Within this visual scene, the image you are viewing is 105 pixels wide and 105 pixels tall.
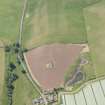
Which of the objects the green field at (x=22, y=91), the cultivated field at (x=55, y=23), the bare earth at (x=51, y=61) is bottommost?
the green field at (x=22, y=91)

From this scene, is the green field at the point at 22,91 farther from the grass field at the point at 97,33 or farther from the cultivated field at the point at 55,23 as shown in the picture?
the grass field at the point at 97,33

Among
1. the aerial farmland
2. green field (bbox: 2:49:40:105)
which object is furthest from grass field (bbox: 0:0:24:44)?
green field (bbox: 2:49:40:105)

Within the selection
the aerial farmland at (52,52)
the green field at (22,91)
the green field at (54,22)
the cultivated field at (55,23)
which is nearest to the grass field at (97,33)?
the aerial farmland at (52,52)

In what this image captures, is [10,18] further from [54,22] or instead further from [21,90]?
[21,90]

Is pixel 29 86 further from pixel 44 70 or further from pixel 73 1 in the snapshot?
pixel 73 1

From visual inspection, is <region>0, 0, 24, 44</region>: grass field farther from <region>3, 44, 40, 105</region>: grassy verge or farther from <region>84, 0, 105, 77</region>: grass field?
<region>84, 0, 105, 77</region>: grass field
